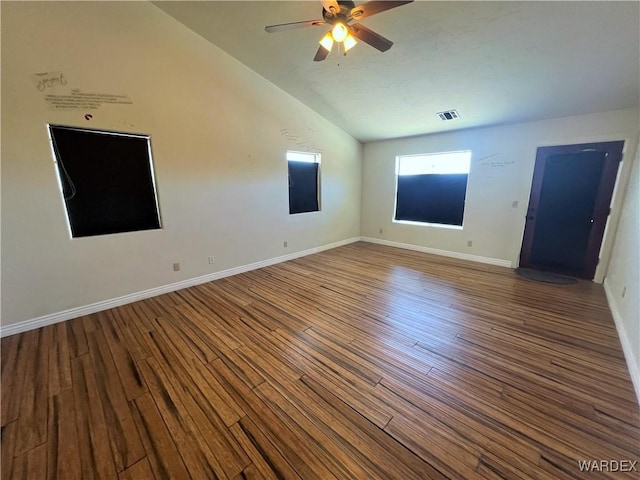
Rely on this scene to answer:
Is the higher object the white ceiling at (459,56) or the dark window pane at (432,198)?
the white ceiling at (459,56)

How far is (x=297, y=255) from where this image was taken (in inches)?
208

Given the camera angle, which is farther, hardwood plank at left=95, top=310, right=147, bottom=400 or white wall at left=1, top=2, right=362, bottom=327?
white wall at left=1, top=2, right=362, bottom=327

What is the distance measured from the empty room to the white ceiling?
0.10 feet

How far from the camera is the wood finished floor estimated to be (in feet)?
4.45

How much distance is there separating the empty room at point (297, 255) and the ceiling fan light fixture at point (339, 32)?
16 mm

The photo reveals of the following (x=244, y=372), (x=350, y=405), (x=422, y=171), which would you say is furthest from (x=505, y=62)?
(x=244, y=372)

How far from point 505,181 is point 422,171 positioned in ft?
5.25

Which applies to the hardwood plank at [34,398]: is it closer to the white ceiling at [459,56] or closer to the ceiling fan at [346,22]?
the ceiling fan at [346,22]

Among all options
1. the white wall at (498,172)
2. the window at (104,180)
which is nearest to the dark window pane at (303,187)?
the white wall at (498,172)

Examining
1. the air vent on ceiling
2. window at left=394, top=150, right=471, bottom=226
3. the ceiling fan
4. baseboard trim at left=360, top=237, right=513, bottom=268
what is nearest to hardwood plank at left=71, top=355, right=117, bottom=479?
the ceiling fan

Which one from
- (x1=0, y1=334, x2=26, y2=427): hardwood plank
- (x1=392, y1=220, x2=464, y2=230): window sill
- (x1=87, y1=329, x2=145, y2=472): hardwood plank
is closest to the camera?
(x1=87, y1=329, x2=145, y2=472): hardwood plank

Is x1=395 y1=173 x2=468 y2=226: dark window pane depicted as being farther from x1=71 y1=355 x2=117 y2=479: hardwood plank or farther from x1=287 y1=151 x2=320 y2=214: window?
x1=71 y1=355 x2=117 y2=479: hardwood plank

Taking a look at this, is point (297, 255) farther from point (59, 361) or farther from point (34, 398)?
point (34, 398)

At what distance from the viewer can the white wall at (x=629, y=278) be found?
6.80 ft
